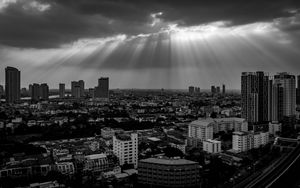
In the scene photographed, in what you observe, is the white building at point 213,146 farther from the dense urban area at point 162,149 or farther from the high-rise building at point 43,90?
the high-rise building at point 43,90

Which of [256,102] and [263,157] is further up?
[256,102]

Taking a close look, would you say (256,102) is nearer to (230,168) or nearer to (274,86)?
(274,86)

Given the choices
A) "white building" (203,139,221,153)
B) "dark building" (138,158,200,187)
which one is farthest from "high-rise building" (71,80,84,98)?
"dark building" (138,158,200,187)

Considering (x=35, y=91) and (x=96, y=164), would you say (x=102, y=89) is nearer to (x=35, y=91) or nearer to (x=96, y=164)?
(x=35, y=91)

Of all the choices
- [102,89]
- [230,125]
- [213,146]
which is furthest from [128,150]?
[102,89]

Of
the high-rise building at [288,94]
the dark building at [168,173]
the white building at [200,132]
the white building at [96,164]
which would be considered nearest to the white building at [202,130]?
the white building at [200,132]

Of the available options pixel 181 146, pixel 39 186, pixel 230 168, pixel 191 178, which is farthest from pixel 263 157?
pixel 39 186
